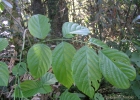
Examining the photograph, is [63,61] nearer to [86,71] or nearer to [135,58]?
[86,71]

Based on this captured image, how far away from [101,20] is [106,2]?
1.93 feet

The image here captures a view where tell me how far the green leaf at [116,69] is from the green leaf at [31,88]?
422 millimetres

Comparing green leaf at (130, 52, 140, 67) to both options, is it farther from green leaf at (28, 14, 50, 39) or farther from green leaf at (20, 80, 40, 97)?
green leaf at (28, 14, 50, 39)

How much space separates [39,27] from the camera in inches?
25.7

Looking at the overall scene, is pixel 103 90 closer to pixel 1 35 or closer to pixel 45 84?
pixel 1 35

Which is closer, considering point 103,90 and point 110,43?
point 103,90

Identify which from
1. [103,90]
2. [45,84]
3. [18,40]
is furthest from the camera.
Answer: [103,90]

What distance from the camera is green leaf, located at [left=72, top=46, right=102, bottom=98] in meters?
0.51

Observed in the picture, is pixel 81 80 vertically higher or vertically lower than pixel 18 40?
higher

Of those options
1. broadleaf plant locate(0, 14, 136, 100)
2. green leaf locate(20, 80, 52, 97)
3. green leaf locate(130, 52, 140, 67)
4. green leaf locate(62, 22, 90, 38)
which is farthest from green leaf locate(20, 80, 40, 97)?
green leaf locate(130, 52, 140, 67)

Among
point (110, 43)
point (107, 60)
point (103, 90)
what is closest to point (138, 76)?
point (103, 90)

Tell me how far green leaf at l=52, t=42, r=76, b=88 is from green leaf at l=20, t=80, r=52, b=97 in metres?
0.32

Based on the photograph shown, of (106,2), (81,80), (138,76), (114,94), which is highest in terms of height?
(106,2)

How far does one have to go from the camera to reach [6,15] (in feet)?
9.86
